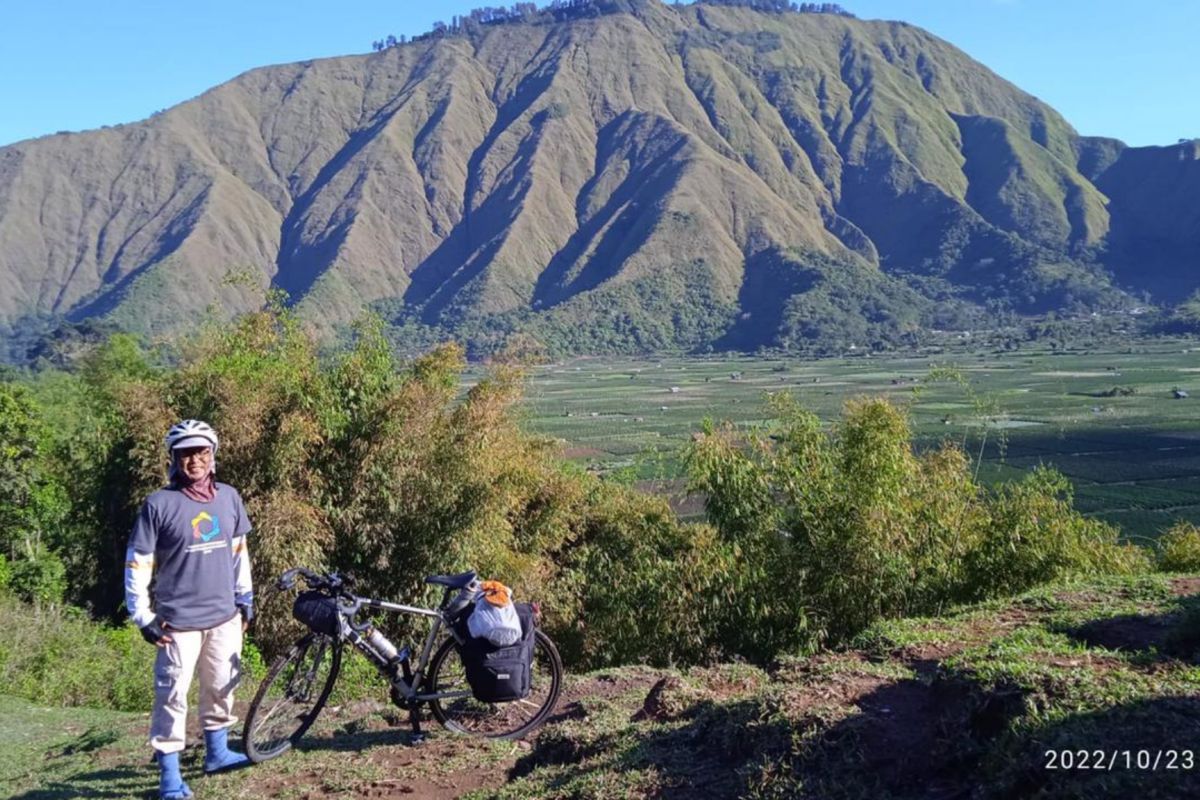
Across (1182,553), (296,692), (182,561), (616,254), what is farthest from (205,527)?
(616,254)

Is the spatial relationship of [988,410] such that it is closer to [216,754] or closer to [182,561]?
[216,754]

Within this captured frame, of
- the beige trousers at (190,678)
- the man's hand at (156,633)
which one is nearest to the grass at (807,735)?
the beige trousers at (190,678)

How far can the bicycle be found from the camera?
16.7 feet

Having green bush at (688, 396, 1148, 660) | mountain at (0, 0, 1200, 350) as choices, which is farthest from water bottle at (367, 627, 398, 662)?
mountain at (0, 0, 1200, 350)

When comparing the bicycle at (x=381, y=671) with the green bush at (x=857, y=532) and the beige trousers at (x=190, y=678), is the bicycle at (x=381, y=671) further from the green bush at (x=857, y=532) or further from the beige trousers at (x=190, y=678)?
the green bush at (x=857, y=532)

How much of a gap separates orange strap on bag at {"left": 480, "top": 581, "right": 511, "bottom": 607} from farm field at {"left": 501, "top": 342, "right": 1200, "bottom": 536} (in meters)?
8.54

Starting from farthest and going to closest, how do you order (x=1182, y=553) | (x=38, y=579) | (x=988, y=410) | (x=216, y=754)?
(x=38, y=579), (x=1182, y=553), (x=988, y=410), (x=216, y=754)

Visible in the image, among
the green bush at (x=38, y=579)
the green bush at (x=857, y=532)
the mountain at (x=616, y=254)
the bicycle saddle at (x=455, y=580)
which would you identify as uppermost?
the mountain at (x=616, y=254)

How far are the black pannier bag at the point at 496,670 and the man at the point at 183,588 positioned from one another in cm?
127

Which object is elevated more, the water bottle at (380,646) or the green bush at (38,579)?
the water bottle at (380,646)

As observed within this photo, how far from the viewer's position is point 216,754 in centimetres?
478

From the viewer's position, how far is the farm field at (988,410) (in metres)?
40.8

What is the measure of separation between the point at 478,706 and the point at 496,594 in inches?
31.2

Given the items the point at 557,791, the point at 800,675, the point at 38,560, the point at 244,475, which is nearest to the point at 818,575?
the point at 800,675
